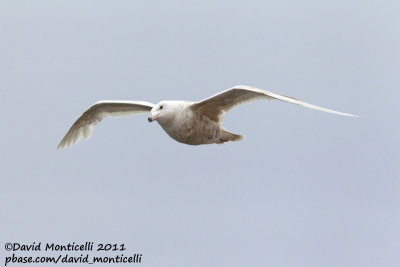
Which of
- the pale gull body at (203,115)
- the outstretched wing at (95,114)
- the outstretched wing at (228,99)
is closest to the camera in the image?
the outstretched wing at (228,99)

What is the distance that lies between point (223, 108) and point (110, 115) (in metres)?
3.30

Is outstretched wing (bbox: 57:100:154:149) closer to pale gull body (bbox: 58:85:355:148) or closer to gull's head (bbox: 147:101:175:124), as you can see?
pale gull body (bbox: 58:85:355:148)

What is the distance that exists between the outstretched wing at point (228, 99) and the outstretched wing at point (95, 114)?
1.98 meters

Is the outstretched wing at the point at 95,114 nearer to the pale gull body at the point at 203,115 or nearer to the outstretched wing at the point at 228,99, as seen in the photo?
the pale gull body at the point at 203,115

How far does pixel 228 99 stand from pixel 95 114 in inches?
153

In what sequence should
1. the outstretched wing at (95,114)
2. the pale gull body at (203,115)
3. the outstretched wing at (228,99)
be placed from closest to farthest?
the outstretched wing at (228,99), the pale gull body at (203,115), the outstretched wing at (95,114)

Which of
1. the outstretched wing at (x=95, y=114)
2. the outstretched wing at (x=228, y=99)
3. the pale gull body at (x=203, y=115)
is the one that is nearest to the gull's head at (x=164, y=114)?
the pale gull body at (x=203, y=115)

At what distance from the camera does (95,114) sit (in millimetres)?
13758

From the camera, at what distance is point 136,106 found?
43.0ft

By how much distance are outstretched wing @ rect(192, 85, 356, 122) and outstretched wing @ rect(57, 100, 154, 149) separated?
1975 millimetres

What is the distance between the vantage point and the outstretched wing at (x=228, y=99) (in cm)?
1060

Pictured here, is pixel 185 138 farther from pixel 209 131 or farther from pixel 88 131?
pixel 88 131

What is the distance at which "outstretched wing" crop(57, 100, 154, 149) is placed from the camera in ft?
43.3

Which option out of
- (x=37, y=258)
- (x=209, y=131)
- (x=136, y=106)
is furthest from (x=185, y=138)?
(x=37, y=258)
